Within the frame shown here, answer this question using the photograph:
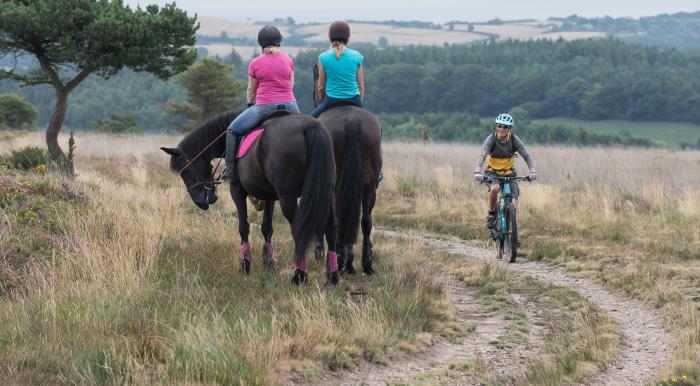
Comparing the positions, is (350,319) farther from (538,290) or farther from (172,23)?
(172,23)

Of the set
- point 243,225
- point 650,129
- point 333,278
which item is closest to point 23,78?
point 243,225

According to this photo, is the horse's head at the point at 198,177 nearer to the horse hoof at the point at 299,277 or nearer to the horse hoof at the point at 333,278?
the horse hoof at the point at 299,277

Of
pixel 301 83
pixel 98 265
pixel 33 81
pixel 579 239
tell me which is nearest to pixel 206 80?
pixel 33 81

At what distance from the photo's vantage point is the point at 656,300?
29.1 ft

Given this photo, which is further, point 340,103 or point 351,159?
point 340,103

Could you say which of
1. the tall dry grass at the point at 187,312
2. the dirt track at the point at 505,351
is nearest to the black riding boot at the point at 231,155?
the tall dry grass at the point at 187,312

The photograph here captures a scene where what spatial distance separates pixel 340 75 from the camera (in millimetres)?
9680

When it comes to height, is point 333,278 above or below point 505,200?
below

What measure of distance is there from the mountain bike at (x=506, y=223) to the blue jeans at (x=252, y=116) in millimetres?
3481

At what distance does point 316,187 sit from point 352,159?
0.89 meters

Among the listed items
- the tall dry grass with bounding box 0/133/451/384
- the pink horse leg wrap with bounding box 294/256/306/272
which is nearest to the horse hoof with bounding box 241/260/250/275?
the tall dry grass with bounding box 0/133/451/384

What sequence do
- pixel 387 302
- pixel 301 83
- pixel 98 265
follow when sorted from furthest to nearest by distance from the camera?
pixel 301 83, pixel 98 265, pixel 387 302

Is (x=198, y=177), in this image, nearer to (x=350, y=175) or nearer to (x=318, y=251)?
(x=318, y=251)

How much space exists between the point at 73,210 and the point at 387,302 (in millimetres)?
5058
